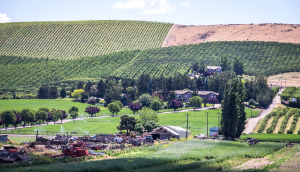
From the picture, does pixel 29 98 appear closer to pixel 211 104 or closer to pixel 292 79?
pixel 211 104

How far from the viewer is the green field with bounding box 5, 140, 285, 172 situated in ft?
161

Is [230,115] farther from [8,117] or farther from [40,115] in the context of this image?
[8,117]

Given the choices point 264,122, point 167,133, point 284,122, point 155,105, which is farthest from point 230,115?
point 155,105

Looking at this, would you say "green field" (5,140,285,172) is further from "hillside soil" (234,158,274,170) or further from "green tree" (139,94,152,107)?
"green tree" (139,94,152,107)

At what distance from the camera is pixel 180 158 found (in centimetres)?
5812

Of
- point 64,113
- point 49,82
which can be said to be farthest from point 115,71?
point 64,113

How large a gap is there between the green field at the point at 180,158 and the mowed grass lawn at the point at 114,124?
30.7 m

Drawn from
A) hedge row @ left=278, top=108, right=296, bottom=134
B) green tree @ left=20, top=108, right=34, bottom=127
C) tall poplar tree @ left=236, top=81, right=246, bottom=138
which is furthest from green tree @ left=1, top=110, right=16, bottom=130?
hedge row @ left=278, top=108, right=296, bottom=134

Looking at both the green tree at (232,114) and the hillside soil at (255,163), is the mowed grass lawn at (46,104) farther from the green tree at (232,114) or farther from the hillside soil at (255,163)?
the hillside soil at (255,163)

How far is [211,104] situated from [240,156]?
9306 centimetres

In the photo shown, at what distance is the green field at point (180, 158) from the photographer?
49.1 m

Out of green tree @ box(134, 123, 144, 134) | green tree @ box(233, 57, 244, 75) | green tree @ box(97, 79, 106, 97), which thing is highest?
green tree @ box(233, 57, 244, 75)

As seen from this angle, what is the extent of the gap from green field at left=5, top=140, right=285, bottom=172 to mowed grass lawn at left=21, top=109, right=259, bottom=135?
30.7m

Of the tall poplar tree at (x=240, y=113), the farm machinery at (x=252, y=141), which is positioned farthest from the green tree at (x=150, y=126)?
the farm machinery at (x=252, y=141)
